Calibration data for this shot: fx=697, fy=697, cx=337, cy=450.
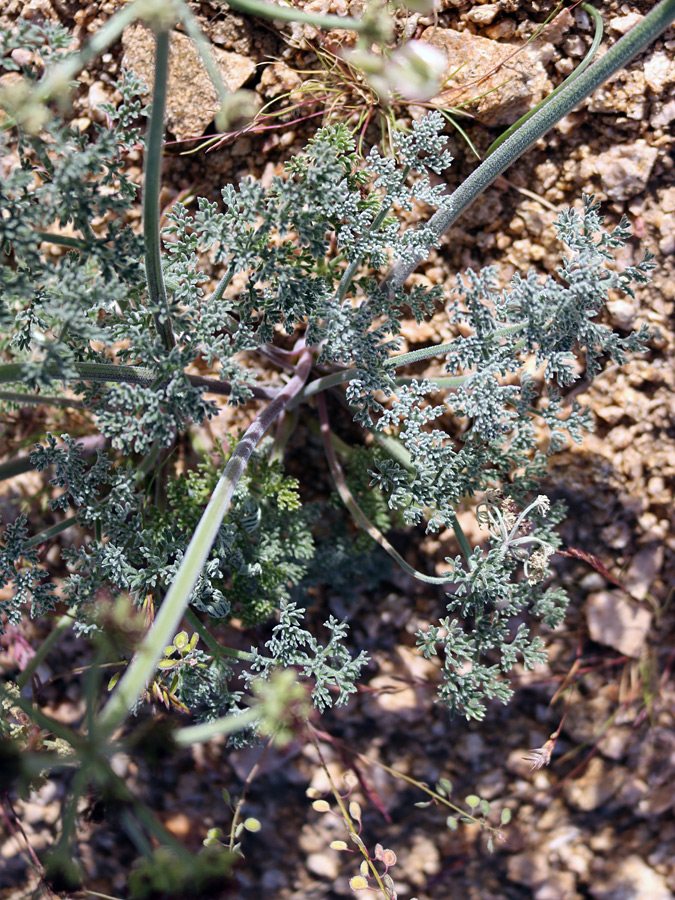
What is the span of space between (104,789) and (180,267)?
64.6 inches

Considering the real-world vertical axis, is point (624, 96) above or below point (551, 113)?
above

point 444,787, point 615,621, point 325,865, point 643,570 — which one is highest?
point 643,570

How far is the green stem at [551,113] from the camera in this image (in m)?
1.84

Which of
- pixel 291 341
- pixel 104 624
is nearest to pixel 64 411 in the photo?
pixel 291 341

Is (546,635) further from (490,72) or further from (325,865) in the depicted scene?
(490,72)


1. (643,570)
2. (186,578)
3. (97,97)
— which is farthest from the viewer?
(643,570)

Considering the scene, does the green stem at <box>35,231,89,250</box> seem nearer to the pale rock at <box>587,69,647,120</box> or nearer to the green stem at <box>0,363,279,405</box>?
the green stem at <box>0,363,279,405</box>

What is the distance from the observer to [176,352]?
219 cm

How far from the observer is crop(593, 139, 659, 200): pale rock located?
125 inches

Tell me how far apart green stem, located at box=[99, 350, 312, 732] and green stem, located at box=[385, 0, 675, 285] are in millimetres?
695

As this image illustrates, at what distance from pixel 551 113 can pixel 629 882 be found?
3953 mm

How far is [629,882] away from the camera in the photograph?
12.7 ft

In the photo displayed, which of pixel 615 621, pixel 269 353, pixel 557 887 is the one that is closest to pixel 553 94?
pixel 269 353

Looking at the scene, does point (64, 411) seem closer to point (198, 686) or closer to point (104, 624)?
point (198, 686)
